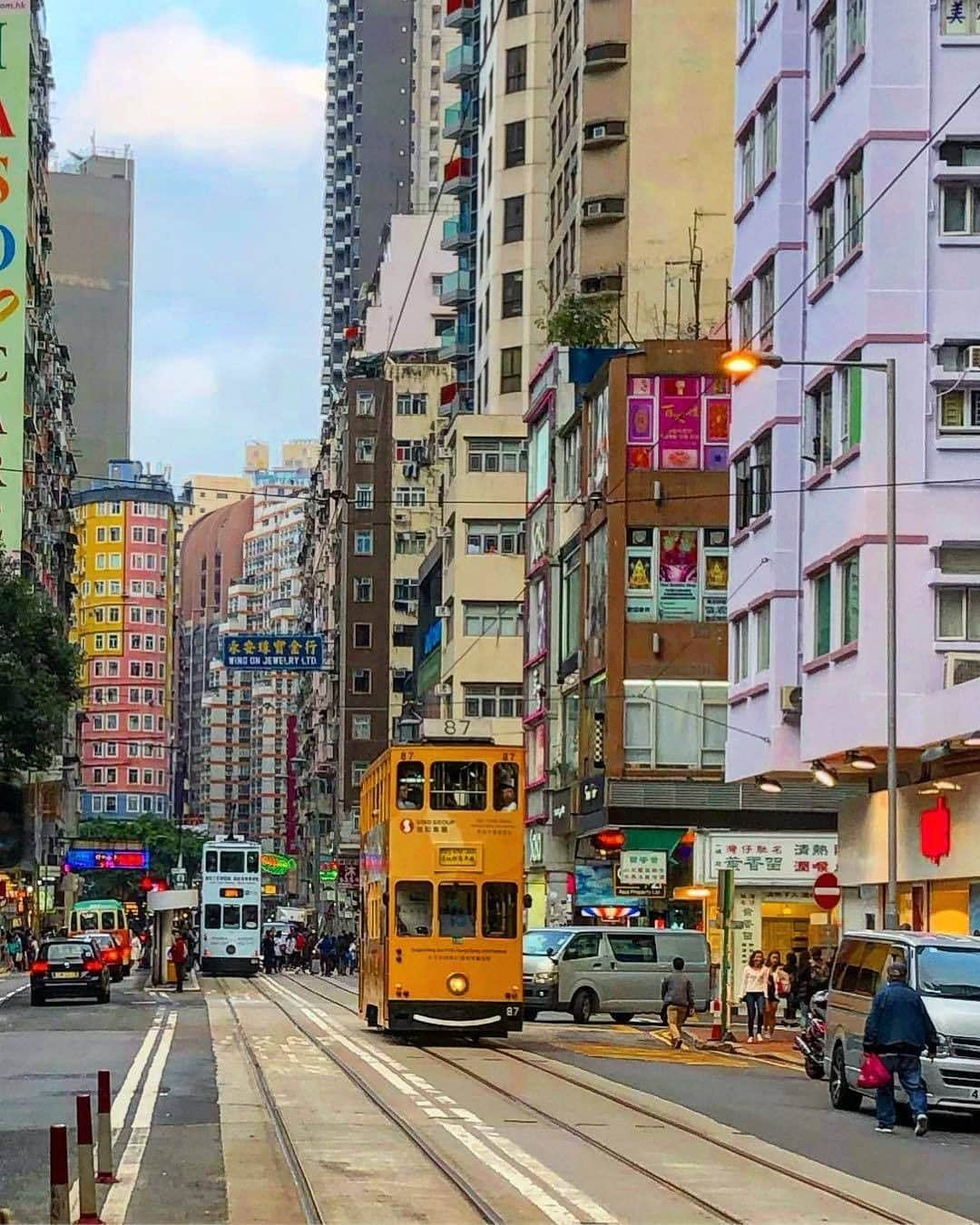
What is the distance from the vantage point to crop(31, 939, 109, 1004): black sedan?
168ft

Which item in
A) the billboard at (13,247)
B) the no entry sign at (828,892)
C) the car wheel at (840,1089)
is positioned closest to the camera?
the car wheel at (840,1089)

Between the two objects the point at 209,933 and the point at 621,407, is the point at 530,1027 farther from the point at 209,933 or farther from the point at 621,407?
the point at 209,933

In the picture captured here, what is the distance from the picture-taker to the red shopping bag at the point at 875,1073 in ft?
71.8

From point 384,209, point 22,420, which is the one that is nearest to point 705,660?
point 22,420

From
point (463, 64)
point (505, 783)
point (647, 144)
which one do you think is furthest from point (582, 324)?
point (463, 64)

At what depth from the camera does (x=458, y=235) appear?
105125 millimetres

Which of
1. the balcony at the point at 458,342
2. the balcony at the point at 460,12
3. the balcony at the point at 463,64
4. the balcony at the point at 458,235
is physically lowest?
the balcony at the point at 458,342

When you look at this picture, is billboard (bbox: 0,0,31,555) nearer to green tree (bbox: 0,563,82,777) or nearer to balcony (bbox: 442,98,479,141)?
green tree (bbox: 0,563,82,777)

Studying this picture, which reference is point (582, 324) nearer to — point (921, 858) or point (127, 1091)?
point (921, 858)

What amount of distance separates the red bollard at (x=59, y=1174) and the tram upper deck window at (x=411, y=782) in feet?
72.4

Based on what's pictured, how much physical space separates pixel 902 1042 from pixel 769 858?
31.5 meters

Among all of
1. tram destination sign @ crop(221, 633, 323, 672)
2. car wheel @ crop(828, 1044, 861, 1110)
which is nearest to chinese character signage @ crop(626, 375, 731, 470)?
tram destination sign @ crop(221, 633, 323, 672)

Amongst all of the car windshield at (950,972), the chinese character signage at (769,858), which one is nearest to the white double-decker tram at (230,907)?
the chinese character signage at (769,858)

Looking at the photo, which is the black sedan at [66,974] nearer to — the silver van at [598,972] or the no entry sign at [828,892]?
the silver van at [598,972]
